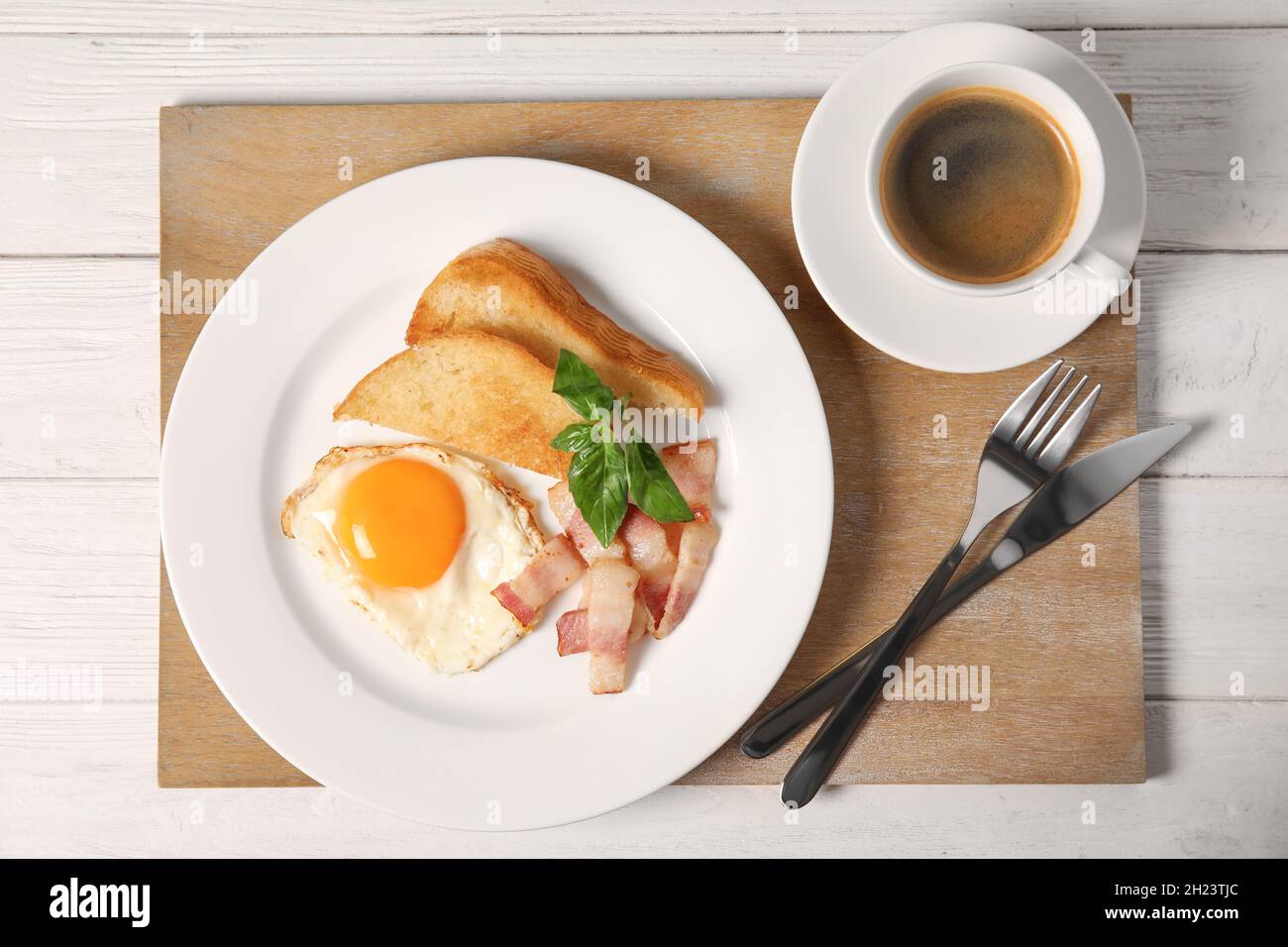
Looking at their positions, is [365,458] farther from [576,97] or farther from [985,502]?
[985,502]

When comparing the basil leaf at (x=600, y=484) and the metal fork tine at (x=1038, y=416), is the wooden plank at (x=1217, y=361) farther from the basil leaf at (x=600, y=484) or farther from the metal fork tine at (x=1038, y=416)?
the basil leaf at (x=600, y=484)

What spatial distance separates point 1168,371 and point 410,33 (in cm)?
160

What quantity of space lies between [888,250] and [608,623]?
0.79 meters

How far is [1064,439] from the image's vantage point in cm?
164

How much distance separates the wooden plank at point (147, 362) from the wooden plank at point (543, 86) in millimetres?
84

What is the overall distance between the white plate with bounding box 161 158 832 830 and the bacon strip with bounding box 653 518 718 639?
3 cm

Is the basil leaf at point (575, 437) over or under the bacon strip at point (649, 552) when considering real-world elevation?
over

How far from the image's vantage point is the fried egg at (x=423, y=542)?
160 centimetres

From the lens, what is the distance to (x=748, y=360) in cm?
158

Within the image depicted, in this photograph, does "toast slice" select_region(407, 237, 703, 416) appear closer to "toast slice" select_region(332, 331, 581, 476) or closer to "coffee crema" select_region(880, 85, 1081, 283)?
"toast slice" select_region(332, 331, 581, 476)

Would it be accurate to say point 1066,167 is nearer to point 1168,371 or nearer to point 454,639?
point 1168,371

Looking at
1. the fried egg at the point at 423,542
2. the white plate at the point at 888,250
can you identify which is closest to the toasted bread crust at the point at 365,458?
the fried egg at the point at 423,542

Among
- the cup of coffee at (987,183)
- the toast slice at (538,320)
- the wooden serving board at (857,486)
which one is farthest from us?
the wooden serving board at (857,486)

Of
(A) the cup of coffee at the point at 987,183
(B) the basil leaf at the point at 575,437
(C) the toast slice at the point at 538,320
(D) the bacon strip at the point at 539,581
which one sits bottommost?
(D) the bacon strip at the point at 539,581
